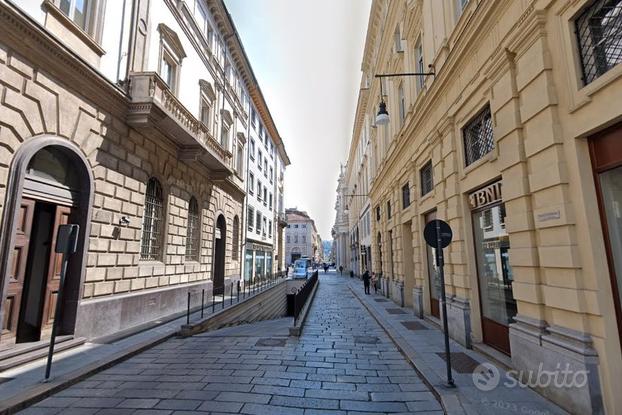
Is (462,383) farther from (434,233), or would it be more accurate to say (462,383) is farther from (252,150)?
(252,150)

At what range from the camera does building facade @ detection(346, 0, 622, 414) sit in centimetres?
392

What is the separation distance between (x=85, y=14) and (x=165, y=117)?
3008mm

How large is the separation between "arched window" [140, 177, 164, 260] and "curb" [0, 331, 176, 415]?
4272 millimetres

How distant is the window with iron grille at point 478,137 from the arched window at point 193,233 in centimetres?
1064

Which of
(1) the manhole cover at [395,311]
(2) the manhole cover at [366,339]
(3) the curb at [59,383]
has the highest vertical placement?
(3) the curb at [59,383]

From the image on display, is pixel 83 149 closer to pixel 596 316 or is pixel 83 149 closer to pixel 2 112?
pixel 2 112

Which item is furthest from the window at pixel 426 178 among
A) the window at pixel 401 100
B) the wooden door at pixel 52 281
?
the wooden door at pixel 52 281

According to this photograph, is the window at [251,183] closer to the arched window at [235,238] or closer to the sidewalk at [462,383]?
the arched window at [235,238]

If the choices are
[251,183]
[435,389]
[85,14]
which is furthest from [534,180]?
[251,183]

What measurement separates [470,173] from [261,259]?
2298cm

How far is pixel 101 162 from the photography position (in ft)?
27.5

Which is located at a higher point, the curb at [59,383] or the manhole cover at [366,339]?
the curb at [59,383]

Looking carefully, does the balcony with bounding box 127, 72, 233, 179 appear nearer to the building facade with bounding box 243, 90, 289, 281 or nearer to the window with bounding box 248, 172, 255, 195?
the window with bounding box 248, 172, 255, 195

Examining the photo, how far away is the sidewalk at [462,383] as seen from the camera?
13.5 feet
